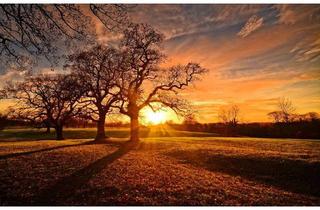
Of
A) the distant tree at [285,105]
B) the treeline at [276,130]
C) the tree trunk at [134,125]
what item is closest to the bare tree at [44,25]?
the tree trunk at [134,125]

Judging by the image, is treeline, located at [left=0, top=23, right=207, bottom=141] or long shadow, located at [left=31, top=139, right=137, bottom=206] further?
treeline, located at [left=0, top=23, right=207, bottom=141]

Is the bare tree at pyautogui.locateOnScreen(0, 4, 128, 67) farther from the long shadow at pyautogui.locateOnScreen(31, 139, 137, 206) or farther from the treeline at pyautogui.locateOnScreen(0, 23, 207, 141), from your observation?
the treeline at pyautogui.locateOnScreen(0, 23, 207, 141)

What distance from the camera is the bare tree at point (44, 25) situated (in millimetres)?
8727

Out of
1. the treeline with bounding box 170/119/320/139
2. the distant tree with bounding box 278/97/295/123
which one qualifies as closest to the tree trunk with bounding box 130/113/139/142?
the distant tree with bounding box 278/97/295/123

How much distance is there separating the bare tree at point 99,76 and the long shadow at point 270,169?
8.50 m

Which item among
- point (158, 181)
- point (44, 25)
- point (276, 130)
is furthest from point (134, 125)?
point (276, 130)

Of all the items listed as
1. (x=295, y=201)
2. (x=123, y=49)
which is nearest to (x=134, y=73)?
(x=123, y=49)

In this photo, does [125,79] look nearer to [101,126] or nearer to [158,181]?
[101,126]

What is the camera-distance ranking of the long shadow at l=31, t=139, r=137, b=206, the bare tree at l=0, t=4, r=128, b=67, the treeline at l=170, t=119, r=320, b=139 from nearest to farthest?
the long shadow at l=31, t=139, r=137, b=206 < the bare tree at l=0, t=4, r=128, b=67 < the treeline at l=170, t=119, r=320, b=139

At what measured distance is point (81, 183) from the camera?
8.50 m

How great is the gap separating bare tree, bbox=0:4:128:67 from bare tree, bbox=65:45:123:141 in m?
10.4

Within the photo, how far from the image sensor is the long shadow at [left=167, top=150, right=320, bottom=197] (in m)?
9.95

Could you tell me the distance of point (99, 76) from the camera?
71.3 ft

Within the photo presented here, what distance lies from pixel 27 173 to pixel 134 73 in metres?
11.7
